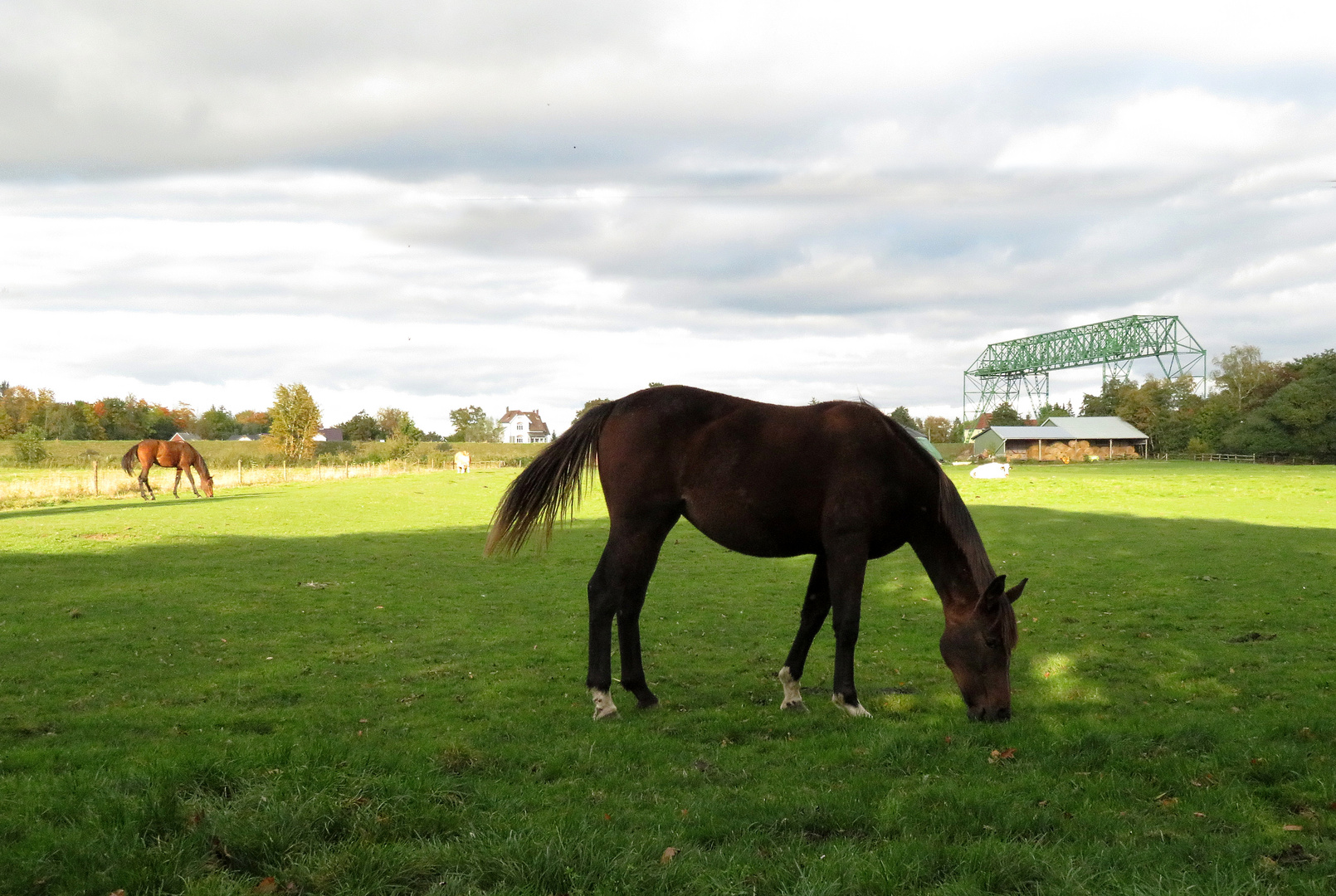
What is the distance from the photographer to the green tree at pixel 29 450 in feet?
180

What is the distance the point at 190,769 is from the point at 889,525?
15.2 ft

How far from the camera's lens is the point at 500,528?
23.8 feet

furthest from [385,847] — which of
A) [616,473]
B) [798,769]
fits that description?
[616,473]

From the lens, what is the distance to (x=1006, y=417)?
351 ft

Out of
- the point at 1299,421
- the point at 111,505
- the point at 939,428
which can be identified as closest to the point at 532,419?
the point at 939,428

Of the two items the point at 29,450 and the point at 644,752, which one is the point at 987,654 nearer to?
the point at 644,752

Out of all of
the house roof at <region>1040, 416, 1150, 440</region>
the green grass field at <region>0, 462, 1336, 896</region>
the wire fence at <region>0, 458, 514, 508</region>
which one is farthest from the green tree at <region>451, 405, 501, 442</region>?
the green grass field at <region>0, 462, 1336, 896</region>

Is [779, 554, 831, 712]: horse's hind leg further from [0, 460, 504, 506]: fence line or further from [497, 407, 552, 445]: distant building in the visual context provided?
[497, 407, 552, 445]: distant building

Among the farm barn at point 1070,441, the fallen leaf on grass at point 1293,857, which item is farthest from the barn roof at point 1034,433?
the fallen leaf on grass at point 1293,857

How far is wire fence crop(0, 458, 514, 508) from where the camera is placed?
31094 millimetres

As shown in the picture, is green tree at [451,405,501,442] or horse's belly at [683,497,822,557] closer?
horse's belly at [683,497,822,557]

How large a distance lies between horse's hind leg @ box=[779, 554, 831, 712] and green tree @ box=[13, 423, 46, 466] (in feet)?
204

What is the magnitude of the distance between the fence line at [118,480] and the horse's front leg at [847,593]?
30466 mm

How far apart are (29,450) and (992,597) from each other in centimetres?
6368
